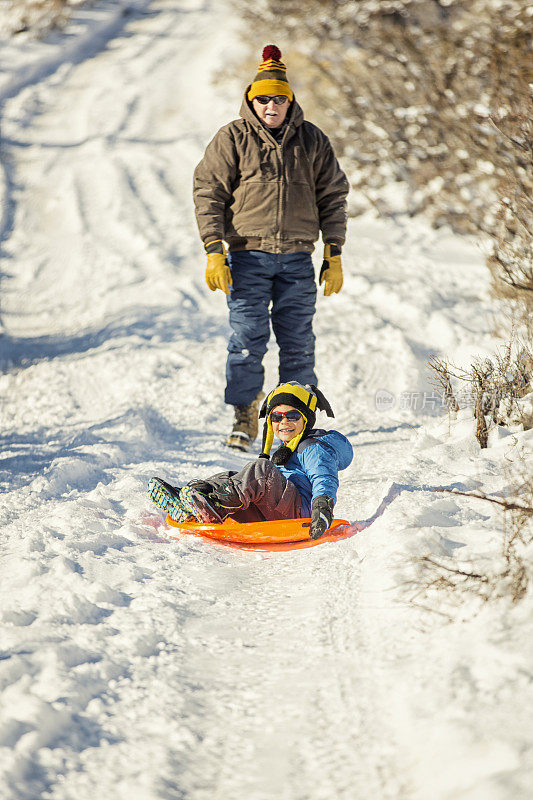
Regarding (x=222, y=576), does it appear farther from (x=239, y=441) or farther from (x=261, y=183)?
(x=261, y=183)

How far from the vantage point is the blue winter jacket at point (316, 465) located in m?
3.11

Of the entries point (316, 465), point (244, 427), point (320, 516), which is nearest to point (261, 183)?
point (244, 427)

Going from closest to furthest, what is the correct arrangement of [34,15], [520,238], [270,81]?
[270,81], [520,238], [34,15]

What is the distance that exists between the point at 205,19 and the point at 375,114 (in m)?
11.3

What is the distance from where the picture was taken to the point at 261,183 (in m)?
3.86

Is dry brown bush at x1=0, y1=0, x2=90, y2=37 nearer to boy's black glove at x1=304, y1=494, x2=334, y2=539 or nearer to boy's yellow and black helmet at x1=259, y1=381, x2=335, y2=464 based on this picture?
boy's yellow and black helmet at x1=259, y1=381, x2=335, y2=464

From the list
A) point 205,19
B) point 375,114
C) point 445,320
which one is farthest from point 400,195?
point 205,19

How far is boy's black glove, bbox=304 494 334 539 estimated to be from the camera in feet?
9.19

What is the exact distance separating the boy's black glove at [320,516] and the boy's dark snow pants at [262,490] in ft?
0.59

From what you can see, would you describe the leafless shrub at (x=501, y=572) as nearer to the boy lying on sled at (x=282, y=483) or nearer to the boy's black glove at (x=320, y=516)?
the boy's black glove at (x=320, y=516)

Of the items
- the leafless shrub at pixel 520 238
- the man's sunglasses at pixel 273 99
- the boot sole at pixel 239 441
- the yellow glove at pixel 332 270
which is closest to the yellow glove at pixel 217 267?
the yellow glove at pixel 332 270

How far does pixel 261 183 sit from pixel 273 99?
0.43m

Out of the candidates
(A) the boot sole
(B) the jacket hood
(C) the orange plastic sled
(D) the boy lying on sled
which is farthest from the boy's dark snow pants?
(B) the jacket hood

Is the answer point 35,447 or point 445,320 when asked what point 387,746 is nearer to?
point 35,447
